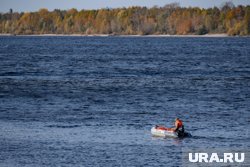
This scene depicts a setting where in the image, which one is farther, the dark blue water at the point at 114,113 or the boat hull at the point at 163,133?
the boat hull at the point at 163,133

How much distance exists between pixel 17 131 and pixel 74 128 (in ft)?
12.7

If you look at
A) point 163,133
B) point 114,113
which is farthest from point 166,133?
point 114,113

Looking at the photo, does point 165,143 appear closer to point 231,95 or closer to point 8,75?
point 231,95

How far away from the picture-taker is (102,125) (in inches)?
2007

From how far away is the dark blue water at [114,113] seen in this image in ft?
139

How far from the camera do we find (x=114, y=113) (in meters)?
57.1

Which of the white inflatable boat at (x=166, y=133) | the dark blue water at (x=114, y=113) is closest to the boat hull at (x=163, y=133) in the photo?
the white inflatable boat at (x=166, y=133)

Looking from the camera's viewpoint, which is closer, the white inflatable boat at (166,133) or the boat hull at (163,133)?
the white inflatable boat at (166,133)

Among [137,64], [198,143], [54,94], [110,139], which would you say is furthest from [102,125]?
[137,64]

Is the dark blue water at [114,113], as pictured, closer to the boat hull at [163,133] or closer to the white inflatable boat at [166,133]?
the white inflatable boat at [166,133]

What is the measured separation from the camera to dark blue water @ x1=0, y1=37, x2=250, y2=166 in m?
42.3

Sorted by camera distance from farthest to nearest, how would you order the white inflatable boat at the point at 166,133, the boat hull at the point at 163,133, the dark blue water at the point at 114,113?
1. the boat hull at the point at 163,133
2. the white inflatable boat at the point at 166,133
3. the dark blue water at the point at 114,113

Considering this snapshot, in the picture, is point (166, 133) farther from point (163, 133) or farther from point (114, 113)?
point (114, 113)

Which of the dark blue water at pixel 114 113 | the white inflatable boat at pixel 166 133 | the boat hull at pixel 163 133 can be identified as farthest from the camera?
the boat hull at pixel 163 133
